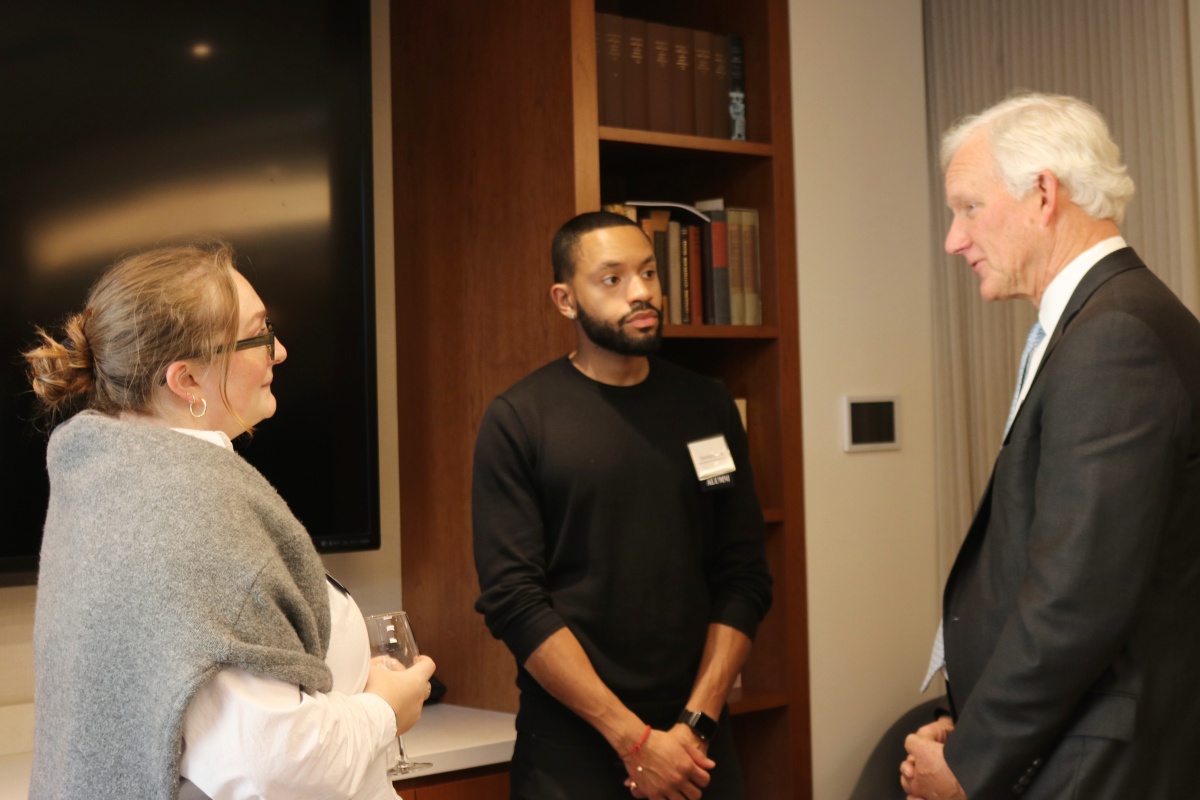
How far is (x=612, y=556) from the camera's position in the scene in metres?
2.30

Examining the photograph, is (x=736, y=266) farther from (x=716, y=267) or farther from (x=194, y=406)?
(x=194, y=406)

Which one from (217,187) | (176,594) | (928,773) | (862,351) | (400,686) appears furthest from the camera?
(862,351)

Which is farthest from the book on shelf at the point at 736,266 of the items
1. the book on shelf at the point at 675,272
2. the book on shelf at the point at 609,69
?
the book on shelf at the point at 609,69

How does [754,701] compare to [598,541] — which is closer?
[598,541]

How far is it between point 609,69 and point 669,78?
18 centimetres

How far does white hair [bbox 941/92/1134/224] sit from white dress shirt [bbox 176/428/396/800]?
1.25 metres

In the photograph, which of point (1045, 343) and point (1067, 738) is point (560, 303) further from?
point (1067, 738)

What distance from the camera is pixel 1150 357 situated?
1.57 meters

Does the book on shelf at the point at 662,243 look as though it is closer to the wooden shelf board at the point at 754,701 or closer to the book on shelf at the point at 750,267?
the book on shelf at the point at 750,267

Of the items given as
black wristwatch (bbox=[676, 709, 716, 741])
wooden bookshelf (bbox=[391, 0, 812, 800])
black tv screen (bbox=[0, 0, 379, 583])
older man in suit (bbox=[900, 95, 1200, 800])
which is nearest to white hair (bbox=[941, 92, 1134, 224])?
older man in suit (bbox=[900, 95, 1200, 800])

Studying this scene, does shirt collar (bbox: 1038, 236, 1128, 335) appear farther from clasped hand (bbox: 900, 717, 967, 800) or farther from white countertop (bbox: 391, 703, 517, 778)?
white countertop (bbox: 391, 703, 517, 778)

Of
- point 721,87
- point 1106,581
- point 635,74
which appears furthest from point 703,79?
point 1106,581

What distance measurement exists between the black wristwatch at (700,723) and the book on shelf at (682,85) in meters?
1.42

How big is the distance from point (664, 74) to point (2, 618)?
6.52 ft
